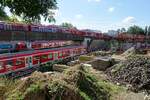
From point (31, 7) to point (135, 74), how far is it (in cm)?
730

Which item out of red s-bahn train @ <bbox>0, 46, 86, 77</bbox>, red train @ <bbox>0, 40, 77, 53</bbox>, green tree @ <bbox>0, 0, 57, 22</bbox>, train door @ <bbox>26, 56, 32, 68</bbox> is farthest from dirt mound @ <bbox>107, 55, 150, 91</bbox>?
red train @ <bbox>0, 40, 77, 53</bbox>

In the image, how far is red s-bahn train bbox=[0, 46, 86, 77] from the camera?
16375 mm

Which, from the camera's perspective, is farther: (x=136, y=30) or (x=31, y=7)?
(x=136, y=30)

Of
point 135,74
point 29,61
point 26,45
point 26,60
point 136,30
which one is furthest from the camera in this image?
point 136,30

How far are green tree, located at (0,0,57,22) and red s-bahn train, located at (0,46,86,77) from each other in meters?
10.2

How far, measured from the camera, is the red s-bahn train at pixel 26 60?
16375 millimetres

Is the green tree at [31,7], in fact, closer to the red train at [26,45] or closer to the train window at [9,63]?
the train window at [9,63]

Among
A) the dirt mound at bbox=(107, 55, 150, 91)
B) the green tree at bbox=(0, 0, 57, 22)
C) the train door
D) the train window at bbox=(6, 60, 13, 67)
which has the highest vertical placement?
the green tree at bbox=(0, 0, 57, 22)

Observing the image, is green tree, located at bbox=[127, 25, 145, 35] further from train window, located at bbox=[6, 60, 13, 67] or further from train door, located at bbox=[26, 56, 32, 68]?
train window, located at bbox=[6, 60, 13, 67]

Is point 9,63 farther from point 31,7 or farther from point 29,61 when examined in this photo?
point 31,7

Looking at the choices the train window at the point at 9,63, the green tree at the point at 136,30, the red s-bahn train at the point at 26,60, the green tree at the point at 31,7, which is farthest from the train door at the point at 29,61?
the green tree at the point at 136,30

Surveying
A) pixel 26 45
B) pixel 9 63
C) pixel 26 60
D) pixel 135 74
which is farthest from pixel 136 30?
pixel 135 74

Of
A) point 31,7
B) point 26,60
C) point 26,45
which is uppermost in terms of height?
point 31,7

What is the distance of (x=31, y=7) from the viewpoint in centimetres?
576
